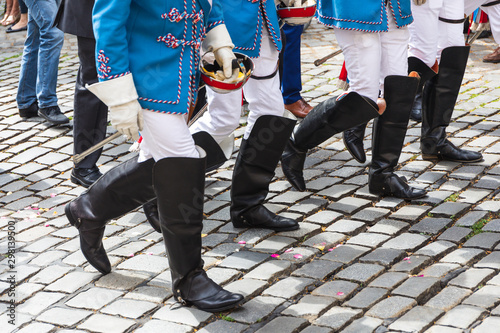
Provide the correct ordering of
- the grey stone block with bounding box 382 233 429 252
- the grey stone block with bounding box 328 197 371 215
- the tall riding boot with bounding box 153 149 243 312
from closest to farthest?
the tall riding boot with bounding box 153 149 243 312 → the grey stone block with bounding box 382 233 429 252 → the grey stone block with bounding box 328 197 371 215

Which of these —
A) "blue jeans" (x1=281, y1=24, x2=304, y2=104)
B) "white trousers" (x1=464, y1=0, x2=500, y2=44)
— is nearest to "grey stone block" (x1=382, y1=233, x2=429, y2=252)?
"white trousers" (x1=464, y1=0, x2=500, y2=44)

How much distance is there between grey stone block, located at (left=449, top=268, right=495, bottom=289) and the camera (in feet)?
10.4

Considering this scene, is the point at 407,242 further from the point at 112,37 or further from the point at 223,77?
the point at 112,37

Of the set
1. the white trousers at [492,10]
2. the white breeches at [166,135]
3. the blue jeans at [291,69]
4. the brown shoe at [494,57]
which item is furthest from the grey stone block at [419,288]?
the brown shoe at [494,57]

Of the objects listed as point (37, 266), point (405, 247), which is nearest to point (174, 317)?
point (37, 266)

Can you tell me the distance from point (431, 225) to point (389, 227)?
205 mm

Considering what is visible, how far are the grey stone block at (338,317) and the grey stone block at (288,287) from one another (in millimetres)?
215

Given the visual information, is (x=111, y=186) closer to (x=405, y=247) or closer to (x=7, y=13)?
(x=405, y=247)

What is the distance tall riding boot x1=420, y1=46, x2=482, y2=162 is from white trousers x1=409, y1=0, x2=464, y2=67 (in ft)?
0.26

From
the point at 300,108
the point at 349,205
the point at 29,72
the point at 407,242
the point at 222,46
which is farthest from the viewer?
the point at 29,72

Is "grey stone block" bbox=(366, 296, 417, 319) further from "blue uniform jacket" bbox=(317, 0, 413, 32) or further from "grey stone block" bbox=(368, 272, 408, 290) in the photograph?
"blue uniform jacket" bbox=(317, 0, 413, 32)

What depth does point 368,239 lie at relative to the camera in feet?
12.2

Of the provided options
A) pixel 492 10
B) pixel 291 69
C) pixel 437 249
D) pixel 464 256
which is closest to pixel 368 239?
pixel 437 249

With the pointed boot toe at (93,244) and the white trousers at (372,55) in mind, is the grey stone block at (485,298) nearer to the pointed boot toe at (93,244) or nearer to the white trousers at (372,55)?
the white trousers at (372,55)
